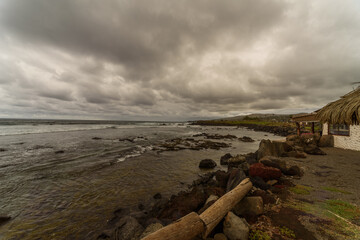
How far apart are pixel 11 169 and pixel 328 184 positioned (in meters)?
21.5

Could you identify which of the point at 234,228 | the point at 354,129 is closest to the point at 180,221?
the point at 234,228

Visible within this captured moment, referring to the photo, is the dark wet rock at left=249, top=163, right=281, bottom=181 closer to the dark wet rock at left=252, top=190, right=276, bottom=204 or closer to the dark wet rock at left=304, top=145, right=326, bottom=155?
the dark wet rock at left=252, top=190, right=276, bottom=204

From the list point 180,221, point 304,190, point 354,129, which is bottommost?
point 304,190

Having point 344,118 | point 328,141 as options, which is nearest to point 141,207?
point 344,118

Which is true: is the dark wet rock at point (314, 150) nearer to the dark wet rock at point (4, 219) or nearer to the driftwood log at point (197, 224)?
the driftwood log at point (197, 224)

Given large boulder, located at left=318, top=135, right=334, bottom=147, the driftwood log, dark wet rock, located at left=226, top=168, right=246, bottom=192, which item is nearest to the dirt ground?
the driftwood log

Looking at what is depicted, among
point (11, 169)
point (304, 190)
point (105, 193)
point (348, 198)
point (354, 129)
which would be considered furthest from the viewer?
point (354, 129)

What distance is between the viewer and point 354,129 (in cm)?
1271

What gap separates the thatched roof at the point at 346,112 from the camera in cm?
883

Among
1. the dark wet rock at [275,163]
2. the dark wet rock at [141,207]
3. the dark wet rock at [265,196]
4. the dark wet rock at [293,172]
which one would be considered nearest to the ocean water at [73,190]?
the dark wet rock at [141,207]

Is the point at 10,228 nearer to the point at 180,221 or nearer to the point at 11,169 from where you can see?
the point at 180,221

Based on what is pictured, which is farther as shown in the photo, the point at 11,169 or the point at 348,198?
the point at 11,169

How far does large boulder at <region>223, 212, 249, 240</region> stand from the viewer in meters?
3.55

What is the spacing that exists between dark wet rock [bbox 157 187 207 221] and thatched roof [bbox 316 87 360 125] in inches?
417
